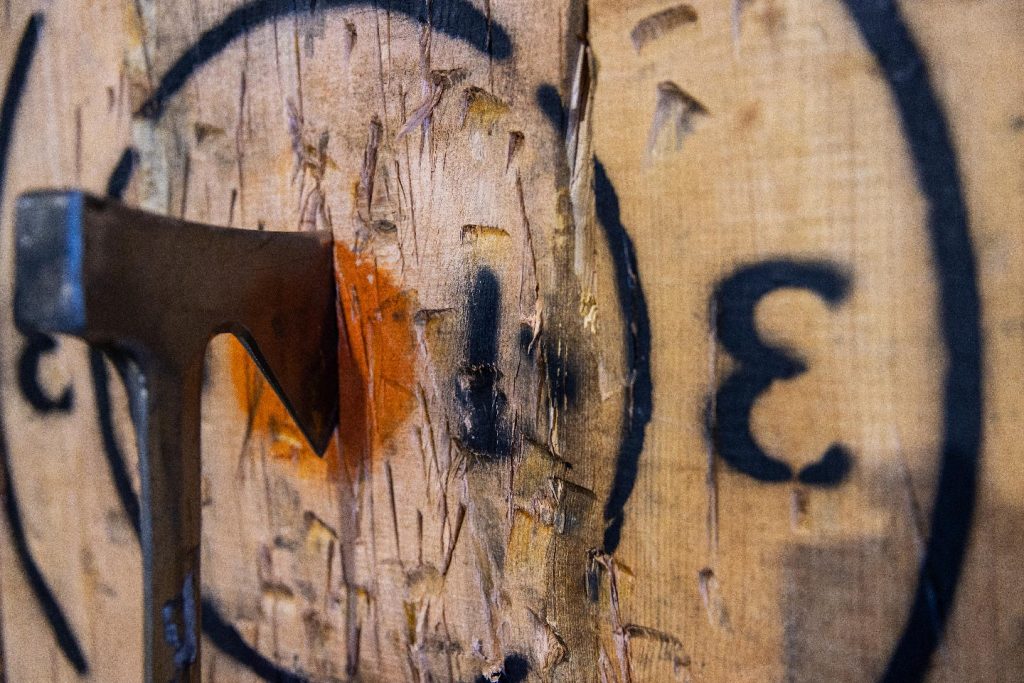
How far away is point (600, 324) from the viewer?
0.58 metres

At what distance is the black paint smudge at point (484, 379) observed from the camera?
1.98 ft

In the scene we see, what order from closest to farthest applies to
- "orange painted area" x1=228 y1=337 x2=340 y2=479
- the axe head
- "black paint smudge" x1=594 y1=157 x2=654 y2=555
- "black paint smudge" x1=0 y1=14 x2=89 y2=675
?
the axe head, "black paint smudge" x1=594 y1=157 x2=654 y2=555, "orange painted area" x1=228 y1=337 x2=340 y2=479, "black paint smudge" x1=0 y1=14 x2=89 y2=675

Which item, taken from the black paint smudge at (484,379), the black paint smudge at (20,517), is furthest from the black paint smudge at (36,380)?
the black paint smudge at (484,379)

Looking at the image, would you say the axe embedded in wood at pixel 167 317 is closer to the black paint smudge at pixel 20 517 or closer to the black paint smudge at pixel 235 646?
the black paint smudge at pixel 235 646

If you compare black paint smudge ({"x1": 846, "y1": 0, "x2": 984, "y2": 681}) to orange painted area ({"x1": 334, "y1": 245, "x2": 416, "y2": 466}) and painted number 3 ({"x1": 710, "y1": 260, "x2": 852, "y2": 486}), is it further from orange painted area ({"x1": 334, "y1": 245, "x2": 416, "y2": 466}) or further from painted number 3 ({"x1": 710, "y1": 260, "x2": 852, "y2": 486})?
orange painted area ({"x1": 334, "y1": 245, "x2": 416, "y2": 466})

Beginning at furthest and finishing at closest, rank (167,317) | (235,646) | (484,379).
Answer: (235,646) < (484,379) < (167,317)

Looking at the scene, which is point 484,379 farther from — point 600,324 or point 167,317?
point 167,317

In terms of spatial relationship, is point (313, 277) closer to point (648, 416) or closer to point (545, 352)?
point (545, 352)

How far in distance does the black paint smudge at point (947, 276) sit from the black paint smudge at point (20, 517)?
0.89 m

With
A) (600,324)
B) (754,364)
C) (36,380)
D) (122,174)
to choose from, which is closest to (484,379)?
(600,324)

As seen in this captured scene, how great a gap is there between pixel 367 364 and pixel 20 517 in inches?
21.7

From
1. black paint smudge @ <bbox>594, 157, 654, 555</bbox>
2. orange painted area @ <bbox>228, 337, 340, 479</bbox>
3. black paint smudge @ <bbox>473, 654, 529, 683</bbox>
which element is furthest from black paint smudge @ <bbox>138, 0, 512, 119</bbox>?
black paint smudge @ <bbox>473, 654, 529, 683</bbox>

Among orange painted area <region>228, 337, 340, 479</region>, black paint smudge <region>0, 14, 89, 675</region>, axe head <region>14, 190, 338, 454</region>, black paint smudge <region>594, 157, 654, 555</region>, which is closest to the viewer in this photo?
axe head <region>14, 190, 338, 454</region>

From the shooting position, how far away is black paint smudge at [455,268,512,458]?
60cm
